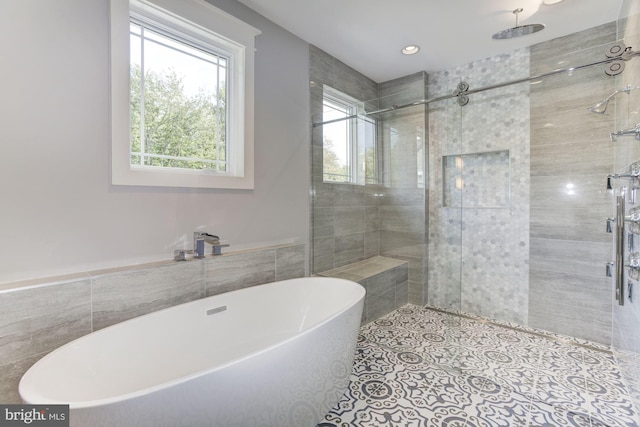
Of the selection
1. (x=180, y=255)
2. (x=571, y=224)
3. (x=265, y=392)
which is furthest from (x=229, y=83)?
(x=571, y=224)

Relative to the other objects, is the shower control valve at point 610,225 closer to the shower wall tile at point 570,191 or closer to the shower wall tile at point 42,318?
the shower wall tile at point 570,191

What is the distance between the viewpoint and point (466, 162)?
10.5 ft

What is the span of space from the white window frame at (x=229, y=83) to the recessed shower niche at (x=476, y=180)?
219cm

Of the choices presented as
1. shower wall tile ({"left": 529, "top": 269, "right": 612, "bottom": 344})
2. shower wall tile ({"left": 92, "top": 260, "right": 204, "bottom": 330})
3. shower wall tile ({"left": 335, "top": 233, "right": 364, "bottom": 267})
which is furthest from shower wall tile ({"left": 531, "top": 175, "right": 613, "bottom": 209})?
shower wall tile ({"left": 92, "top": 260, "right": 204, "bottom": 330})

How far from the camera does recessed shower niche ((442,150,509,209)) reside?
302 cm

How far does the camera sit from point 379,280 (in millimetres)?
3082

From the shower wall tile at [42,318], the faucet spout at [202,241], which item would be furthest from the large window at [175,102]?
the shower wall tile at [42,318]

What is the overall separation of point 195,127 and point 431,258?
273 centimetres

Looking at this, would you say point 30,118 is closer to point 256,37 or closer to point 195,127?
point 195,127

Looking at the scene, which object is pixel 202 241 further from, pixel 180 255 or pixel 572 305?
A: pixel 572 305

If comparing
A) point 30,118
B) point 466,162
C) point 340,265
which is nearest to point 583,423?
point 340,265

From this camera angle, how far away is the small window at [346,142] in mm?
3105

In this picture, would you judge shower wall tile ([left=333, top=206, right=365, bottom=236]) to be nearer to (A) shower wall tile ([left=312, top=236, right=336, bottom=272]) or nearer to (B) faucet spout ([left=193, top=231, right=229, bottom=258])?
(A) shower wall tile ([left=312, top=236, right=336, bottom=272])

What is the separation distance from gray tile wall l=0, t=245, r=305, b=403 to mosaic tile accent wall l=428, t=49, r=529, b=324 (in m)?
2.18
